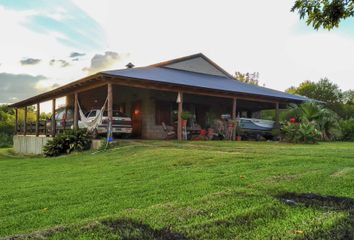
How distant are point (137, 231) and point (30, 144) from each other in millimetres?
21707

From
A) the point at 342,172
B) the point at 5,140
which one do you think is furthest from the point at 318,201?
the point at 5,140

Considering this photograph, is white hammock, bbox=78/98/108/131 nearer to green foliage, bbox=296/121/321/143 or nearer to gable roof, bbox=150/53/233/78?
gable roof, bbox=150/53/233/78

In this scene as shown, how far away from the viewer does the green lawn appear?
398 centimetres

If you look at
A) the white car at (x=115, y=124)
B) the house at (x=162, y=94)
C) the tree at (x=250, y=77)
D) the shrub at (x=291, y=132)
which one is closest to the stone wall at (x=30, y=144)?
the house at (x=162, y=94)

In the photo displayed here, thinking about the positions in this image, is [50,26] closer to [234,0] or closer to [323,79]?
[234,0]

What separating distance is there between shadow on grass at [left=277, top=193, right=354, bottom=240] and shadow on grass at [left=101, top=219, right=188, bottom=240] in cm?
138

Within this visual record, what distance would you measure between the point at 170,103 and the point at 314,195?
16.5 m

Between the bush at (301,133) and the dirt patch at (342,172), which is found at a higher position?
the bush at (301,133)

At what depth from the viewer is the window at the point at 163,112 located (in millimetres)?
20875

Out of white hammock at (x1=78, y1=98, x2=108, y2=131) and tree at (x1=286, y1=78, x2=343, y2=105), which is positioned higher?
tree at (x1=286, y1=78, x2=343, y2=105)

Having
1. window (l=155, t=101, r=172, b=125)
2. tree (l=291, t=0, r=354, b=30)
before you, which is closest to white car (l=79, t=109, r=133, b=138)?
window (l=155, t=101, r=172, b=125)

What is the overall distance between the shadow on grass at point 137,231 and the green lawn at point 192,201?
0.01m

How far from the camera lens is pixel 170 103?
21.4 metres

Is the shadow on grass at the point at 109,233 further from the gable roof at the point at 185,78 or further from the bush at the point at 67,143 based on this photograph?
the bush at the point at 67,143
